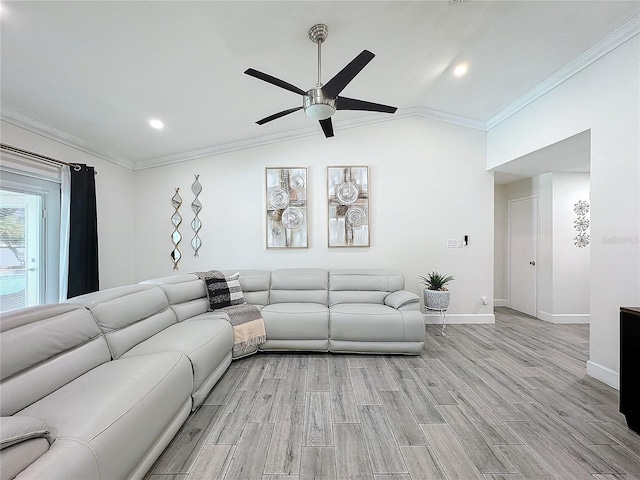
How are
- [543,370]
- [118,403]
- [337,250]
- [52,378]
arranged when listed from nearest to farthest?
[118,403] → [52,378] → [543,370] → [337,250]

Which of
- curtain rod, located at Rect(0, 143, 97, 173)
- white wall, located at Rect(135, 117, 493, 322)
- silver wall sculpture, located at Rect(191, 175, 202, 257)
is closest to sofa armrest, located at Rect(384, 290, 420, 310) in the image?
white wall, located at Rect(135, 117, 493, 322)

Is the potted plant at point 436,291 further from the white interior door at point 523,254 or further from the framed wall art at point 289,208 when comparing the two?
the framed wall art at point 289,208

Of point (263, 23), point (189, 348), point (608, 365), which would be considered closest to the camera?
point (189, 348)

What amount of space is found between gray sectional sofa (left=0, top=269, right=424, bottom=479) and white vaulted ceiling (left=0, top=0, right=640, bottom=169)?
1.91m

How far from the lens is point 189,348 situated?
1.97 metres

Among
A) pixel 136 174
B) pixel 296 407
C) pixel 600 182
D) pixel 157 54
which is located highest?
pixel 157 54

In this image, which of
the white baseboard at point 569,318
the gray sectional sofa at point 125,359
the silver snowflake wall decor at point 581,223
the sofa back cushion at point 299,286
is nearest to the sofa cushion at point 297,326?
the gray sectional sofa at point 125,359

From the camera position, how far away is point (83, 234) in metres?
3.11

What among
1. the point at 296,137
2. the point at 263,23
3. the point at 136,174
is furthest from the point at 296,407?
the point at 136,174

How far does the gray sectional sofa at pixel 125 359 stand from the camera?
103 centimetres

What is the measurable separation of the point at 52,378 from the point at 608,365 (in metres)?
4.08

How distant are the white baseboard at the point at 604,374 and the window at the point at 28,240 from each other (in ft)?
18.3

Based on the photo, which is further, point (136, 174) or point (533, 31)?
point (136, 174)

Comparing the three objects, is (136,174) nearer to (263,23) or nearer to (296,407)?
(263,23)
